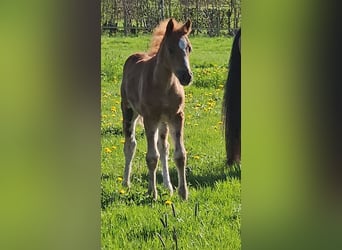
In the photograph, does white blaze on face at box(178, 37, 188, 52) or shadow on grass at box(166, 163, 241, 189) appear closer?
white blaze on face at box(178, 37, 188, 52)

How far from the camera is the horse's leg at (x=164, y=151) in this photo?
1813mm

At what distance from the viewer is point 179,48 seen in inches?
67.7

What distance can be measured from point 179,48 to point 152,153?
349 millimetres

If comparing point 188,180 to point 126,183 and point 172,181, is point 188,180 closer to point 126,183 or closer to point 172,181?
point 172,181

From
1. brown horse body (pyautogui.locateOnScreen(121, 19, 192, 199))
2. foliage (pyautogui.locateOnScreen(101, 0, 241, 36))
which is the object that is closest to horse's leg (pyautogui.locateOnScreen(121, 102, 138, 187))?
brown horse body (pyautogui.locateOnScreen(121, 19, 192, 199))

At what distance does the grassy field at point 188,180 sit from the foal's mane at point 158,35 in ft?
0.09

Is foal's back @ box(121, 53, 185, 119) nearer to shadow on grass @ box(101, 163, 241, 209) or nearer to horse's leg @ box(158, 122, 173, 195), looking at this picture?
horse's leg @ box(158, 122, 173, 195)

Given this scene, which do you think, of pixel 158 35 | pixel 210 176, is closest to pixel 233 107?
pixel 210 176

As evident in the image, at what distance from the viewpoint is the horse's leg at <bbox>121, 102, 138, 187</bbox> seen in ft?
5.96

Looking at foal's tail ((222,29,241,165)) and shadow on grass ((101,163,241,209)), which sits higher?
foal's tail ((222,29,241,165))

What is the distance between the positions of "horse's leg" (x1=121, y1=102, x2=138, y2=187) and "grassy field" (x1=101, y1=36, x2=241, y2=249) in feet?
0.06
